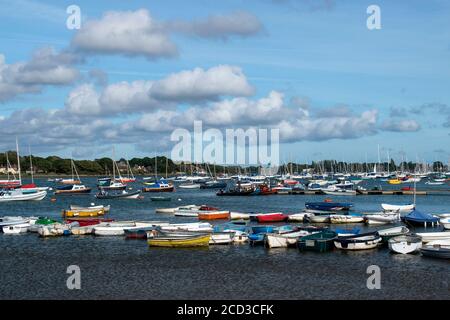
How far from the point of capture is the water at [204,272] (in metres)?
31.6

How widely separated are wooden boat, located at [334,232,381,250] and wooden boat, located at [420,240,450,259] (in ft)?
13.6

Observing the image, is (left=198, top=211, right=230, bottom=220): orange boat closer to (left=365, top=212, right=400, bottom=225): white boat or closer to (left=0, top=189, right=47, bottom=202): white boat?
(left=365, top=212, right=400, bottom=225): white boat

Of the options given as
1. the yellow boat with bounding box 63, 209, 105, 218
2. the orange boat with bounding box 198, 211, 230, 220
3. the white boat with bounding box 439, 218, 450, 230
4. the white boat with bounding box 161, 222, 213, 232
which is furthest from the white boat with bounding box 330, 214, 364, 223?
the yellow boat with bounding box 63, 209, 105, 218

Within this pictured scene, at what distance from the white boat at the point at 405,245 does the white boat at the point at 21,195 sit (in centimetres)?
7818

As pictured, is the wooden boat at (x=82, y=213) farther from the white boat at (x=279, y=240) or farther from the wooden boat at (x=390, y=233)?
the wooden boat at (x=390, y=233)

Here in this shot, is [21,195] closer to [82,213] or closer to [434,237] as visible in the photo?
[82,213]

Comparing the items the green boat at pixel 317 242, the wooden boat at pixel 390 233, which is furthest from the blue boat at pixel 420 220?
the green boat at pixel 317 242

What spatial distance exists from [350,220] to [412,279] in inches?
1156

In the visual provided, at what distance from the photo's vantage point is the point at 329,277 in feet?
116

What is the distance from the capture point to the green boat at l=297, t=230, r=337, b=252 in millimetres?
44344

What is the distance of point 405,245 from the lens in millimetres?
42688

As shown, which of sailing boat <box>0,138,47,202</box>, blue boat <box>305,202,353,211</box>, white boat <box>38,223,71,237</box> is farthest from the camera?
sailing boat <box>0,138,47,202</box>
